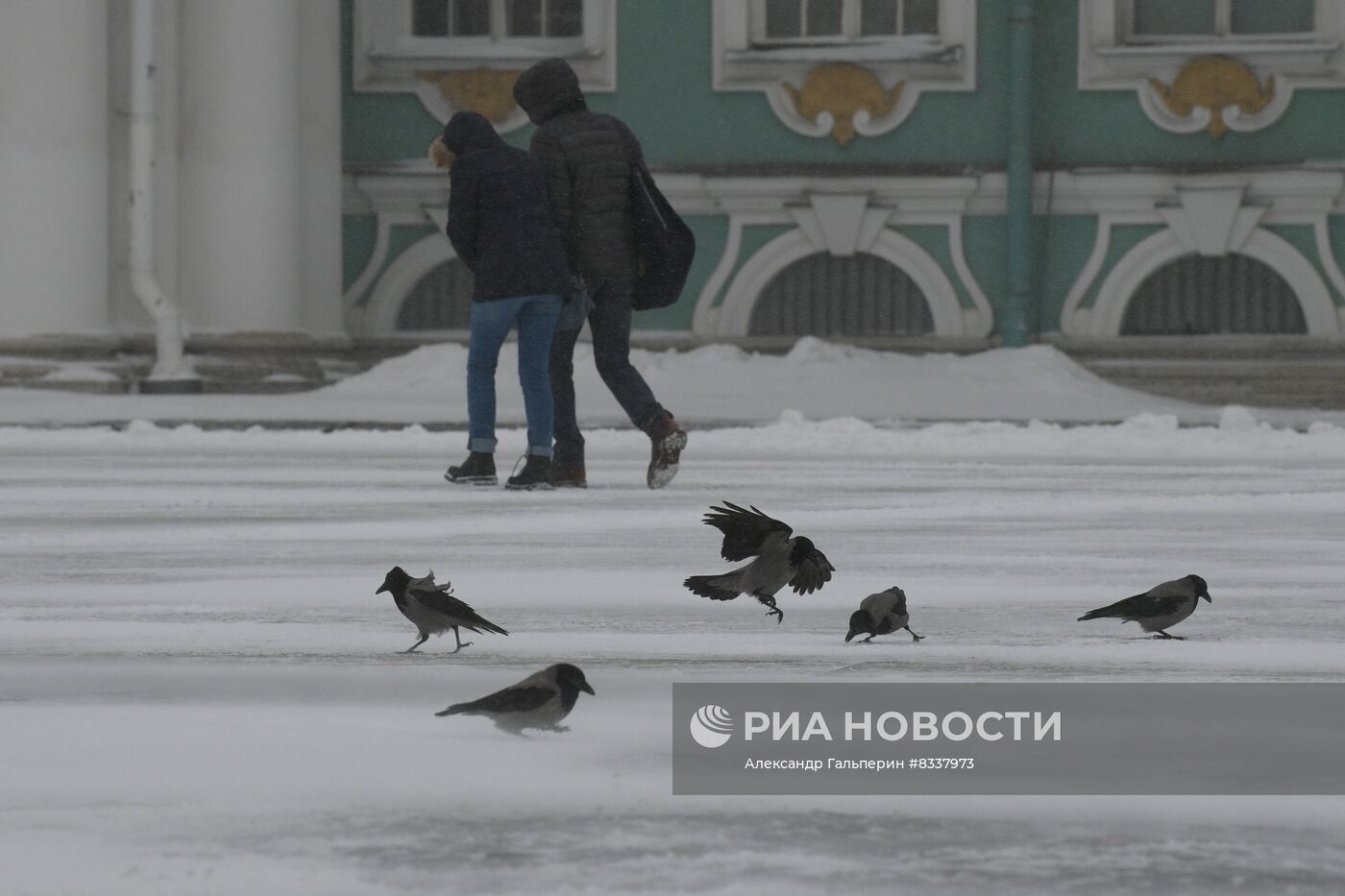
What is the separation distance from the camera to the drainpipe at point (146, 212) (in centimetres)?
1477

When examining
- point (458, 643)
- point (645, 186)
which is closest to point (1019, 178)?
point (645, 186)

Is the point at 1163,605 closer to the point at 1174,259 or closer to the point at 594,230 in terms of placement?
the point at 594,230

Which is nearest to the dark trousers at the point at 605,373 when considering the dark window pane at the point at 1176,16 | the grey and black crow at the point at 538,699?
the grey and black crow at the point at 538,699

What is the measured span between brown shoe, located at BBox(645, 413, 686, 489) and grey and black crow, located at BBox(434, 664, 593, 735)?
5277mm

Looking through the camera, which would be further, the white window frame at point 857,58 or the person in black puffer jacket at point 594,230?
the white window frame at point 857,58

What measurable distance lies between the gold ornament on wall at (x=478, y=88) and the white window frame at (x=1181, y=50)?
4.04 m

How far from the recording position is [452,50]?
55.3ft

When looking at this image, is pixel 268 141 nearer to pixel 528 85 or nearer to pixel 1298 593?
pixel 528 85

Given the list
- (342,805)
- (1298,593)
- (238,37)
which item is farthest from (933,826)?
(238,37)

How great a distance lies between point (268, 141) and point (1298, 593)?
39.2ft

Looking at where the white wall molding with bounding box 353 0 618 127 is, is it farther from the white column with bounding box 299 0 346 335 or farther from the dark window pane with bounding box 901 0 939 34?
the dark window pane with bounding box 901 0 939 34

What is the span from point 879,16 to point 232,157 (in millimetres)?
4618

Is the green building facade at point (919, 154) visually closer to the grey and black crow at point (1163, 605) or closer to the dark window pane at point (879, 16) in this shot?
the dark window pane at point (879, 16)

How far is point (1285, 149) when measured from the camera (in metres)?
16.3
